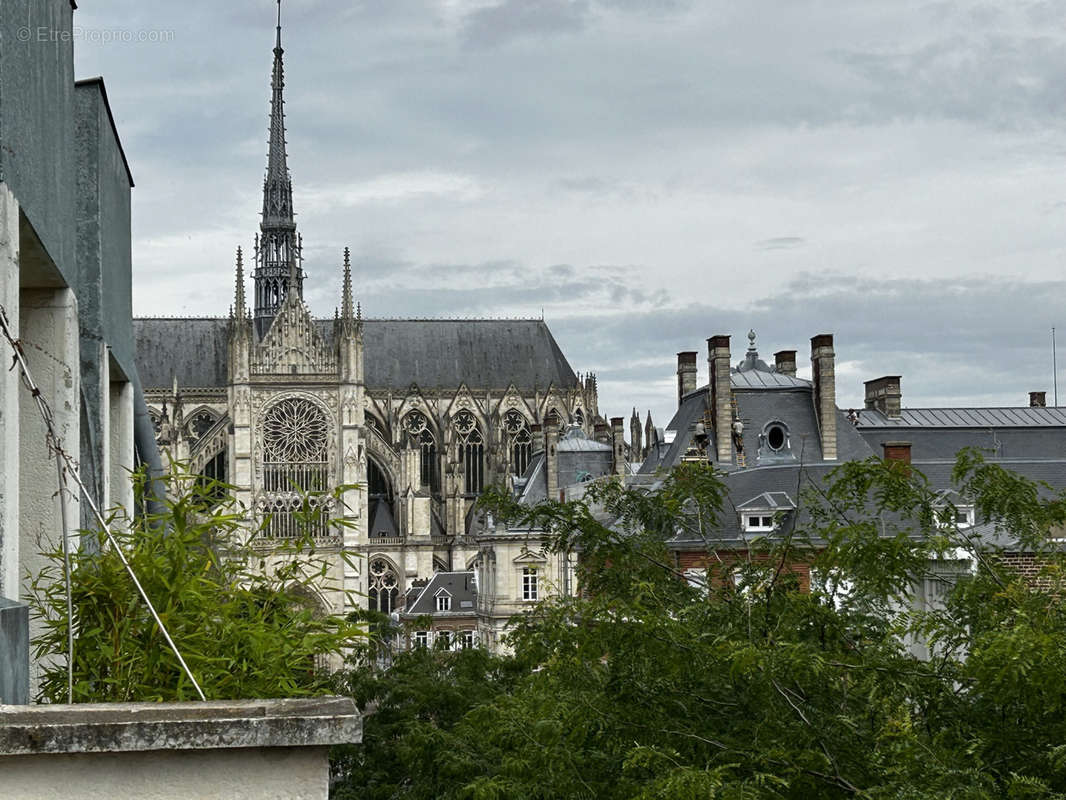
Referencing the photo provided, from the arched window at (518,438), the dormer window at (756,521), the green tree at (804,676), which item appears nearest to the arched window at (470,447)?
the arched window at (518,438)

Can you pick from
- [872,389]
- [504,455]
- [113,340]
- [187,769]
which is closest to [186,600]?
[187,769]

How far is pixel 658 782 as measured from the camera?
7566 mm

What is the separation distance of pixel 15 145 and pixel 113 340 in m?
4.26

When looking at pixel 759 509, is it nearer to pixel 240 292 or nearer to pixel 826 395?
pixel 826 395

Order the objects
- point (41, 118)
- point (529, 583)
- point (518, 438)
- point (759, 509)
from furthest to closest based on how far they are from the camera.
Result: 1. point (518, 438)
2. point (529, 583)
3. point (759, 509)
4. point (41, 118)

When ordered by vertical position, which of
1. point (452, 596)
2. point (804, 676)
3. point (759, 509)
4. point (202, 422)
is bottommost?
point (452, 596)

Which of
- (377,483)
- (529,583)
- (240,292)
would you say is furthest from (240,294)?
(529,583)

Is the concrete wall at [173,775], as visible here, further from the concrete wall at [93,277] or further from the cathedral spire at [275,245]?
the cathedral spire at [275,245]

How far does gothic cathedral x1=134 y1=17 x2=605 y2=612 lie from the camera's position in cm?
6662

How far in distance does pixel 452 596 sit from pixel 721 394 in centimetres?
2070

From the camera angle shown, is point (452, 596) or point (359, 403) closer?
point (452, 596)

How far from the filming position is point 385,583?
6862cm

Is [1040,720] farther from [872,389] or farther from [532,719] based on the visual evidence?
[872,389]

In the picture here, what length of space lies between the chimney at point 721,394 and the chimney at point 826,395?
102 inches
